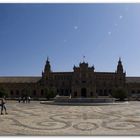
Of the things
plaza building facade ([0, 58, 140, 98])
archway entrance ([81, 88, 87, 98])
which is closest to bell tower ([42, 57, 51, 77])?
plaza building facade ([0, 58, 140, 98])

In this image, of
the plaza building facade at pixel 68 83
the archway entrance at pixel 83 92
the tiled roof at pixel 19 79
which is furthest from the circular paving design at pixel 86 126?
the tiled roof at pixel 19 79

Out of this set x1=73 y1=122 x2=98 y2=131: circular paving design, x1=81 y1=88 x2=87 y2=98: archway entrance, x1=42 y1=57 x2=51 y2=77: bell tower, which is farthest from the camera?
x1=42 y1=57 x2=51 y2=77: bell tower

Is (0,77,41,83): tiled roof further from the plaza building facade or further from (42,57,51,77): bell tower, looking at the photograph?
(42,57,51,77): bell tower

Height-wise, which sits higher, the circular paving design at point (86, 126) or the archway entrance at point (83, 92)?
the archway entrance at point (83, 92)

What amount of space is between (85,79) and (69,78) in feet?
19.7

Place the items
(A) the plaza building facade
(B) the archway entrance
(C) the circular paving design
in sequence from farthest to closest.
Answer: (A) the plaza building facade < (B) the archway entrance < (C) the circular paving design

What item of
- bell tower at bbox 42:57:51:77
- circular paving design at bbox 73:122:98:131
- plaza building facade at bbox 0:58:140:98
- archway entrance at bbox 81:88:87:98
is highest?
bell tower at bbox 42:57:51:77

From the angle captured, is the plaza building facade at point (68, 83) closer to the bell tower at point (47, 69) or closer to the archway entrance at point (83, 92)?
the bell tower at point (47, 69)

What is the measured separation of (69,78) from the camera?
84.9 meters

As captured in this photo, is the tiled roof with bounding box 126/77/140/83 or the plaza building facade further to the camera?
the tiled roof with bounding box 126/77/140/83

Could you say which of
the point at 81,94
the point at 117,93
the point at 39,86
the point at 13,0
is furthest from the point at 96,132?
the point at 39,86

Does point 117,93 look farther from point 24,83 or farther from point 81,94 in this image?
point 24,83

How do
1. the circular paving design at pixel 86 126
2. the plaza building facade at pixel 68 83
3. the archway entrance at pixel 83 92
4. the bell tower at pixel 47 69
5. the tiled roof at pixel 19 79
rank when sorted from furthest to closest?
the tiled roof at pixel 19 79 → the bell tower at pixel 47 69 → the plaza building facade at pixel 68 83 → the archway entrance at pixel 83 92 → the circular paving design at pixel 86 126

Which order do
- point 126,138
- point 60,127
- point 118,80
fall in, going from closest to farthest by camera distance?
point 126,138 < point 60,127 < point 118,80
